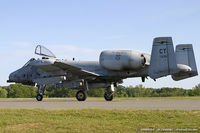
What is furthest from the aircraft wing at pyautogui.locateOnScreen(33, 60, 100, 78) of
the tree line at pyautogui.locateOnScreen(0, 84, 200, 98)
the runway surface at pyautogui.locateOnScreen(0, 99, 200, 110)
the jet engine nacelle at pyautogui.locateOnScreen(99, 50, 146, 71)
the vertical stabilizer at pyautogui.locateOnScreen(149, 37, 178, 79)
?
the tree line at pyautogui.locateOnScreen(0, 84, 200, 98)

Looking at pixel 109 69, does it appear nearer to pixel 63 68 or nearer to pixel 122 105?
A: pixel 63 68

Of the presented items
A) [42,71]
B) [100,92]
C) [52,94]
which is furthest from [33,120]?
[100,92]

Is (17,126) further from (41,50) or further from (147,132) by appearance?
(41,50)

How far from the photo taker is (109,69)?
2503 cm

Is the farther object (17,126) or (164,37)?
(164,37)

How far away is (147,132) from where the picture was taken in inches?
337

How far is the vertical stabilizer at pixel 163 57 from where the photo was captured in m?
21.8

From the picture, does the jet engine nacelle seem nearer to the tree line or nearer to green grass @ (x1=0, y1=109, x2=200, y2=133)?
green grass @ (x1=0, y1=109, x2=200, y2=133)

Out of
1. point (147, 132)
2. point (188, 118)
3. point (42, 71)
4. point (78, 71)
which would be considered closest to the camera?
point (147, 132)

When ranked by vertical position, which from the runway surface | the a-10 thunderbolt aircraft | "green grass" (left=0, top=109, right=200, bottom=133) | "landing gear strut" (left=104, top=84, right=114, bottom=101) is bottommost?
"green grass" (left=0, top=109, right=200, bottom=133)

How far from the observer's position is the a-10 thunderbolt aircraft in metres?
22.1

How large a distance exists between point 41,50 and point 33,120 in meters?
16.9

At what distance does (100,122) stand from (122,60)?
13.5 metres

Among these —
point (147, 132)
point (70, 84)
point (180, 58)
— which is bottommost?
point (147, 132)
